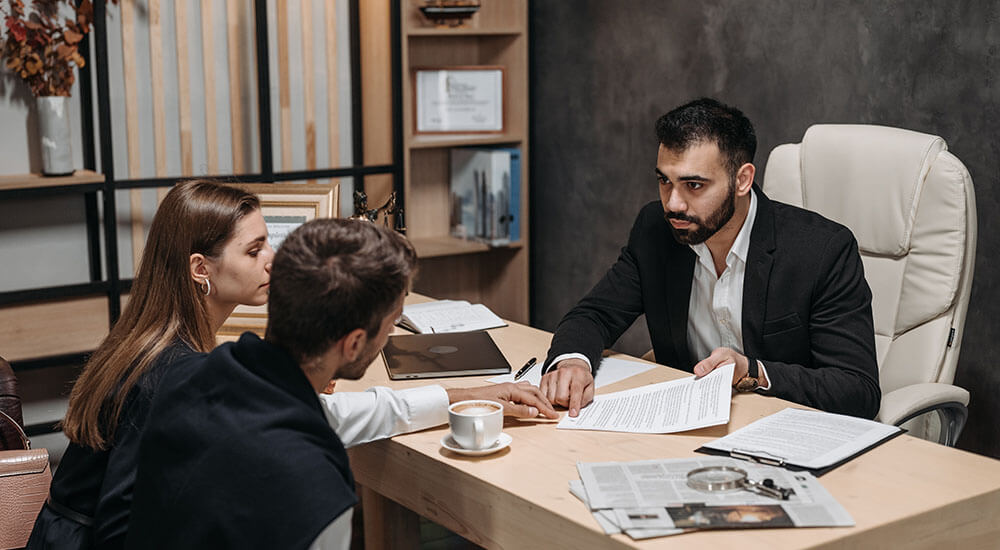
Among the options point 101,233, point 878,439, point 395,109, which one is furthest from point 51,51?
point 878,439

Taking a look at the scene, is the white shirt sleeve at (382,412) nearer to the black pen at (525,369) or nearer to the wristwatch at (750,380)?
the black pen at (525,369)

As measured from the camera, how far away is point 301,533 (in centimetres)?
118

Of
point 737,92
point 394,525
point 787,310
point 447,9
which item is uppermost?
point 447,9

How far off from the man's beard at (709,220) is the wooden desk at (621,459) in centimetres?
45

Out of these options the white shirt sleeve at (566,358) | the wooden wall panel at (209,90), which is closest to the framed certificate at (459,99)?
the wooden wall panel at (209,90)

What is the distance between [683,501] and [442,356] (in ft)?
2.97

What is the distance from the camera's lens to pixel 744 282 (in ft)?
7.55

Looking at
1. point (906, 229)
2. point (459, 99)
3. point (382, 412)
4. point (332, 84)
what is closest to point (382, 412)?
point (382, 412)

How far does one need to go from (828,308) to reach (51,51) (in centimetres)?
244

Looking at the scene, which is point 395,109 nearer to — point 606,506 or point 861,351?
point 861,351

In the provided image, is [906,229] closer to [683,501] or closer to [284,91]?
[683,501]

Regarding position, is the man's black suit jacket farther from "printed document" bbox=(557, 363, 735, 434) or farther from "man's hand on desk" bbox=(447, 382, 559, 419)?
"man's hand on desk" bbox=(447, 382, 559, 419)

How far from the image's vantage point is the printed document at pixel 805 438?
161cm

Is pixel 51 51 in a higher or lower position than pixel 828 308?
higher
